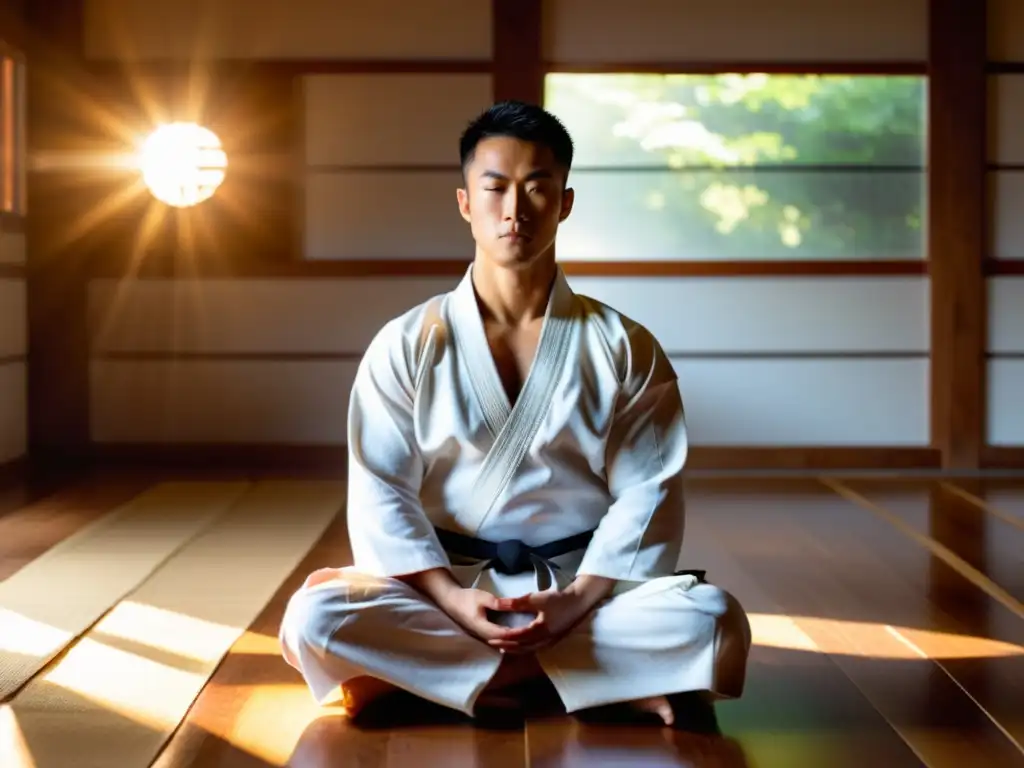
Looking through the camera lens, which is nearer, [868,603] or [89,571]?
[868,603]

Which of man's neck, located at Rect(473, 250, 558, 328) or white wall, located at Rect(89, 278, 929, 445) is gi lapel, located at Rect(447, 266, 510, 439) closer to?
man's neck, located at Rect(473, 250, 558, 328)

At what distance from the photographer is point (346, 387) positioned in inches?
216

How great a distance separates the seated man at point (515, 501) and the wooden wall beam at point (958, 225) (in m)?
3.48

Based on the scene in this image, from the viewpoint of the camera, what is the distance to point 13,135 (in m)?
5.32

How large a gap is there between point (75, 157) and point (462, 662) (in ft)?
12.9

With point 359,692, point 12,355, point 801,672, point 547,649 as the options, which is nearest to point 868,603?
point 801,672

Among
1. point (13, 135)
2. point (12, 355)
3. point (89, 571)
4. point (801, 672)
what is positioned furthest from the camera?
point (13, 135)

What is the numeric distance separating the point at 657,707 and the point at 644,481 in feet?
1.24

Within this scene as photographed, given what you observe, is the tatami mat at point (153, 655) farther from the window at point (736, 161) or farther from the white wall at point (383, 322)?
the window at point (736, 161)

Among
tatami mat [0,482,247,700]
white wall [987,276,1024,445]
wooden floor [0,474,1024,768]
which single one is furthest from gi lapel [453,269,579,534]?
white wall [987,276,1024,445]

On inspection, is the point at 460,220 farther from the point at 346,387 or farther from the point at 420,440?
the point at 420,440

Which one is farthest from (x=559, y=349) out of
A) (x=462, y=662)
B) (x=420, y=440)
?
(x=462, y=662)

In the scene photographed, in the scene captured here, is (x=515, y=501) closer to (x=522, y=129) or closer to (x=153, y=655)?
(x=522, y=129)

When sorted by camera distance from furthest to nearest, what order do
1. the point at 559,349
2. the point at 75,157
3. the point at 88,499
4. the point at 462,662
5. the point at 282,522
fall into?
the point at 75,157 → the point at 88,499 → the point at 282,522 → the point at 559,349 → the point at 462,662
